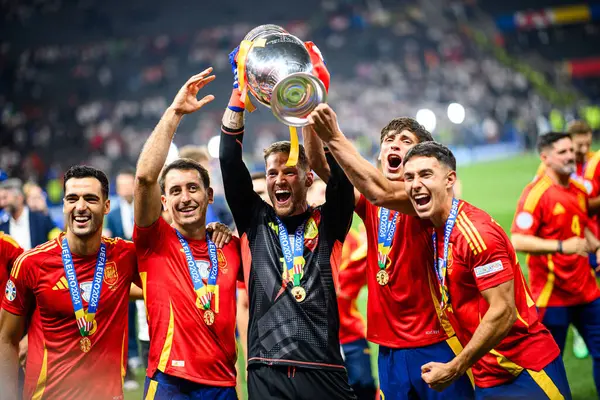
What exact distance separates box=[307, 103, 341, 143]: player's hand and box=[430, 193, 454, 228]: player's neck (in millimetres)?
712

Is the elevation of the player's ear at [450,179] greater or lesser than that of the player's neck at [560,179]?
lesser

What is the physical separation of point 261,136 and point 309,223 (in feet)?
80.9

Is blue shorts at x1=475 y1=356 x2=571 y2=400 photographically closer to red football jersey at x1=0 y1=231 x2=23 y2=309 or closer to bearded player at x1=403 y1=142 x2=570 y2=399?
bearded player at x1=403 y1=142 x2=570 y2=399

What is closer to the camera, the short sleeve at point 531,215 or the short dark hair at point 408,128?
the short dark hair at point 408,128

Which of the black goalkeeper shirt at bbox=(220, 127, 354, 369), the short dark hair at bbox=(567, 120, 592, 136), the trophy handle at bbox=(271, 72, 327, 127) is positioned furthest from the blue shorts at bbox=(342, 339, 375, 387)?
the short dark hair at bbox=(567, 120, 592, 136)

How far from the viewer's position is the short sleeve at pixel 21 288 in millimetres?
3883

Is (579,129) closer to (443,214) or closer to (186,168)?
(443,214)

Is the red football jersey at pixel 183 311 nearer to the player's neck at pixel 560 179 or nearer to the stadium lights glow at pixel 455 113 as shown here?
the player's neck at pixel 560 179

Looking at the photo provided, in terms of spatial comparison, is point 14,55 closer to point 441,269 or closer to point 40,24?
point 40,24

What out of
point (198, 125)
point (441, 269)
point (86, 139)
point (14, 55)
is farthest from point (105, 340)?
point (14, 55)

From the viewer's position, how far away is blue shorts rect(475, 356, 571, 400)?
379cm

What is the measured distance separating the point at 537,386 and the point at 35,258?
279cm

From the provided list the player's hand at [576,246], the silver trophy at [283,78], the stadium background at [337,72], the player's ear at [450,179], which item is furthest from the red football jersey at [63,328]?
the stadium background at [337,72]

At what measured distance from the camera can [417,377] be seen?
3965 mm
